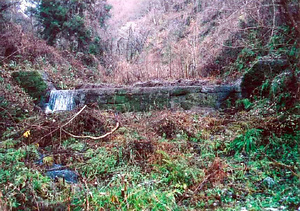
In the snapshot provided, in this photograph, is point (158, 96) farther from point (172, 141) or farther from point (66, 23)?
point (66, 23)

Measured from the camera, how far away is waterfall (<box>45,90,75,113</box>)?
8.27 m

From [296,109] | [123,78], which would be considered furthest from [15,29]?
[296,109]

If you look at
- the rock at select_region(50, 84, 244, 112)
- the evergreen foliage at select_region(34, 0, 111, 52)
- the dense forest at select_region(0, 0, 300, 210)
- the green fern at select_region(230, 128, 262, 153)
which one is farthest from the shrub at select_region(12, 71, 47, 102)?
the green fern at select_region(230, 128, 262, 153)

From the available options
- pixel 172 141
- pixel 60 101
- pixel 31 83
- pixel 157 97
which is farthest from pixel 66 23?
pixel 172 141

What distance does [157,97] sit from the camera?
761cm

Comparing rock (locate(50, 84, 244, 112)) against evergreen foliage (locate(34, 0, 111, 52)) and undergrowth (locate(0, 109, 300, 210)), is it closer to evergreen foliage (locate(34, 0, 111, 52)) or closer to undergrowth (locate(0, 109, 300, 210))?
undergrowth (locate(0, 109, 300, 210))

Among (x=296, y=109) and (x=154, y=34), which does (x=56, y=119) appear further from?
(x=154, y=34)

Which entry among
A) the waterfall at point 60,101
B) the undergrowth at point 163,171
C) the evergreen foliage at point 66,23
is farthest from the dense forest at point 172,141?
the evergreen foliage at point 66,23

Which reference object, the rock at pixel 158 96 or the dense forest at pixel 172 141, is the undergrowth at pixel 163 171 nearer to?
the dense forest at pixel 172 141

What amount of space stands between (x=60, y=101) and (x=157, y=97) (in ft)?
9.73

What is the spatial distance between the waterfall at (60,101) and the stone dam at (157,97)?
3cm

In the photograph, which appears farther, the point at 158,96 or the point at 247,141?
the point at 158,96

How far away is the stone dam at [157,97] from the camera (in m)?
7.29

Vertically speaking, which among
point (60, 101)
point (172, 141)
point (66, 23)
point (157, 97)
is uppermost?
point (66, 23)
